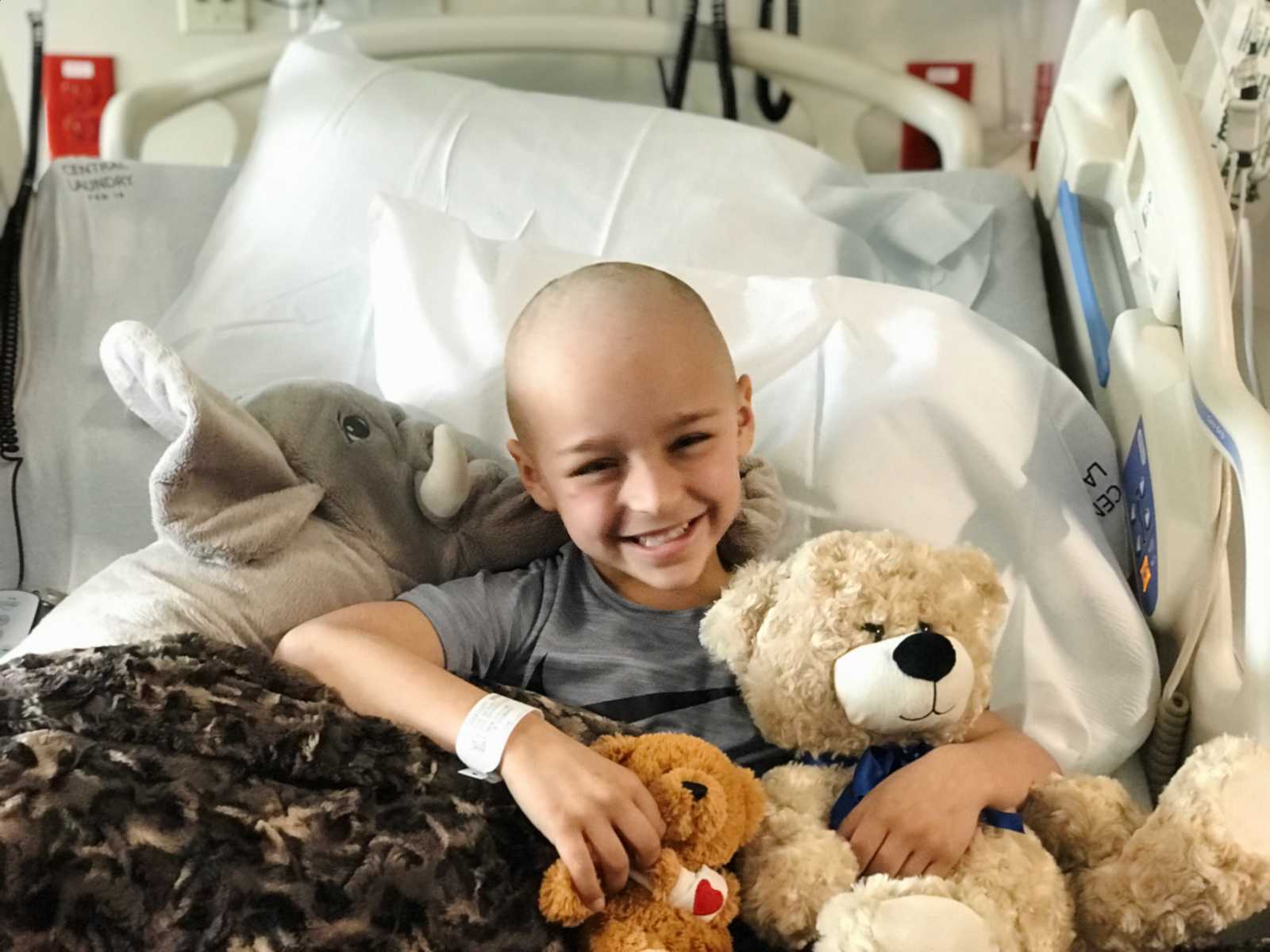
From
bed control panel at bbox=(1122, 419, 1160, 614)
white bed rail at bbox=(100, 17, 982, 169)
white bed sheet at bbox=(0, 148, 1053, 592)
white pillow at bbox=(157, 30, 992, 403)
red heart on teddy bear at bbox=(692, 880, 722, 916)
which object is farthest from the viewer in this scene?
white bed rail at bbox=(100, 17, 982, 169)

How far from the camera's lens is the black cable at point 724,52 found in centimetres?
191

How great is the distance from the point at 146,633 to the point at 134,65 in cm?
152

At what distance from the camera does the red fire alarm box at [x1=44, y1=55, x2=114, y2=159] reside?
2.09m

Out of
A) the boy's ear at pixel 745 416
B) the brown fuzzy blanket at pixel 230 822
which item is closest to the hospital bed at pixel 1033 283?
the boy's ear at pixel 745 416

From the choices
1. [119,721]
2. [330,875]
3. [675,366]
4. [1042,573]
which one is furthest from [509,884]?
[1042,573]

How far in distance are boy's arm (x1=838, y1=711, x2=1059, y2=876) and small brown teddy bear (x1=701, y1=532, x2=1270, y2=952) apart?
0.01 metres

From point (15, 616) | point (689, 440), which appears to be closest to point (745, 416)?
point (689, 440)

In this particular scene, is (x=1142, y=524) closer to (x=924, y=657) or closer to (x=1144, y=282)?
(x=1144, y=282)

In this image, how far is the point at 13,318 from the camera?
1558mm

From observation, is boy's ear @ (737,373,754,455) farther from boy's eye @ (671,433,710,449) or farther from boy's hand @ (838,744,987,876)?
boy's hand @ (838,744,987,876)

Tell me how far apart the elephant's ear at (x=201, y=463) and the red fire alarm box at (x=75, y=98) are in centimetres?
130

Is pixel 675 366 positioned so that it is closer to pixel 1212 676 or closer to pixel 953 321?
pixel 953 321

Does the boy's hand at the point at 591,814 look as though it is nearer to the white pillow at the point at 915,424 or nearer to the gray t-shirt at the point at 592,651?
the gray t-shirt at the point at 592,651

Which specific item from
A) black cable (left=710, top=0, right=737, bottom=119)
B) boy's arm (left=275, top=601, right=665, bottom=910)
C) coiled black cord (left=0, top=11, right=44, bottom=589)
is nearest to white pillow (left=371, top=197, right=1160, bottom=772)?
boy's arm (left=275, top=601, right=665, bottom=910)
